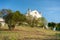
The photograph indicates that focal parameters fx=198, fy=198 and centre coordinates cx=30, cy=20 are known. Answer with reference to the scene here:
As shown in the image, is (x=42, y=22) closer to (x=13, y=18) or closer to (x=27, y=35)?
(x=13, y=18)

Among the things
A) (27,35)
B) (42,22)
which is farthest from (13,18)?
(42,22)

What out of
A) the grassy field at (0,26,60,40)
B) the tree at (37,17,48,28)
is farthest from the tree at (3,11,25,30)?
the tree at (37,17,48,28)

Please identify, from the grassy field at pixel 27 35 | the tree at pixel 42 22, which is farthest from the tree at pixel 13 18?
the tree at pixel 42 22

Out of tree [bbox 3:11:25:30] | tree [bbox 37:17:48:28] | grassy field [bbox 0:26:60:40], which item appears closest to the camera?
grassy field [bbox 0:26:60:40]

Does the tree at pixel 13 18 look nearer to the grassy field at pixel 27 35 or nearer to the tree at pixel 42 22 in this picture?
the grassy field at pixel 27 35

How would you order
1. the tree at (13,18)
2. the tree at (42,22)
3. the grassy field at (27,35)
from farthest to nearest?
the tree at (42,22)
the tree at (13,18)
the grassy field at (27,35)

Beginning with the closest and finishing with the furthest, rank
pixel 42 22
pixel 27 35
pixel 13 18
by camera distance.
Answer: pixel 27 35
pixel 13 18
pixel 42 22

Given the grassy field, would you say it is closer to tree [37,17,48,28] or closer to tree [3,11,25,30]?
tree [3,11,25,30]

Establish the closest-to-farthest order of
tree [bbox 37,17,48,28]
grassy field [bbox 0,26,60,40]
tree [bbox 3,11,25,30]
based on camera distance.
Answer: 1. grassy field [bbox 0,26,60,40]
2. tree [bbox 3,11,25,30]
3. tree [bbox 37,17,48,28]

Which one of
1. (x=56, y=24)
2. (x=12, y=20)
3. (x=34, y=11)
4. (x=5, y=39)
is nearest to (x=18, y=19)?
(x=12, y=20)

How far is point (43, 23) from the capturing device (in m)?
75.4

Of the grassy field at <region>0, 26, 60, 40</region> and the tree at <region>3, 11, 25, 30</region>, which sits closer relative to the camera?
the grassy field at <region>0, 26, 60, 40</region>

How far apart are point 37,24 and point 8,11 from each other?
1941 centimetres

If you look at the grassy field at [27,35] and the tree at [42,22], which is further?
the tree at [42,22]
